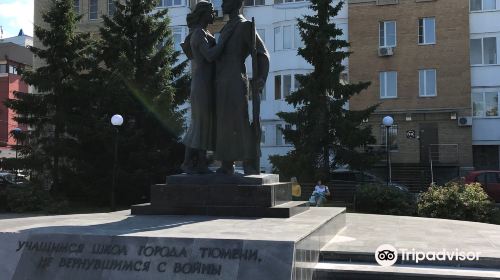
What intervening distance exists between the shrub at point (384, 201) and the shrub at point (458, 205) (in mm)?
1379

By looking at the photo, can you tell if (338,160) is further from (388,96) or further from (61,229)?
(61,229)

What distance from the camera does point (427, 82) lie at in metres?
33.9

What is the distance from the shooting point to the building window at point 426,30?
1340 inches

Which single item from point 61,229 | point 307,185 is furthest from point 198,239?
point 307,185

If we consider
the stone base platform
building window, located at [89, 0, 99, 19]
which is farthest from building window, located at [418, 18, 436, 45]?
the stone base platform

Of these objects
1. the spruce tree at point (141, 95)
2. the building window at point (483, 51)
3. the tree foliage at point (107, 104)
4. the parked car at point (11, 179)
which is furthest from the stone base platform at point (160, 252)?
the building window at point (483, 51)

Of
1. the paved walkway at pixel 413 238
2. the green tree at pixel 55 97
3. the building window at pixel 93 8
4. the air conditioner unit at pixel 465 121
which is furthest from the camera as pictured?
the building window at pixel 93 8

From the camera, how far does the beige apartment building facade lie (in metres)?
33.1

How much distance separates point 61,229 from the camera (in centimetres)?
657

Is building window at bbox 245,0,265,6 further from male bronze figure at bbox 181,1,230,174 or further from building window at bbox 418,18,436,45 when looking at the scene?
male bronze figure at bbox 181,1,230,174

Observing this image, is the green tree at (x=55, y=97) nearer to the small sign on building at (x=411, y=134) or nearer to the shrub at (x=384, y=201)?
the shrub at (x=384, y=201)

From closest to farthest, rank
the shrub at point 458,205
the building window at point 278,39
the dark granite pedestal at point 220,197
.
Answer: the dark granite pedestal at point 220,197 → the shrub at point 458,205 → the building window at point 278,39

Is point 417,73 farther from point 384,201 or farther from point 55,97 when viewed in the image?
point 55,97

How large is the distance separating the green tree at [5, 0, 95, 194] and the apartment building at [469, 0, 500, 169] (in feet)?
75.2
